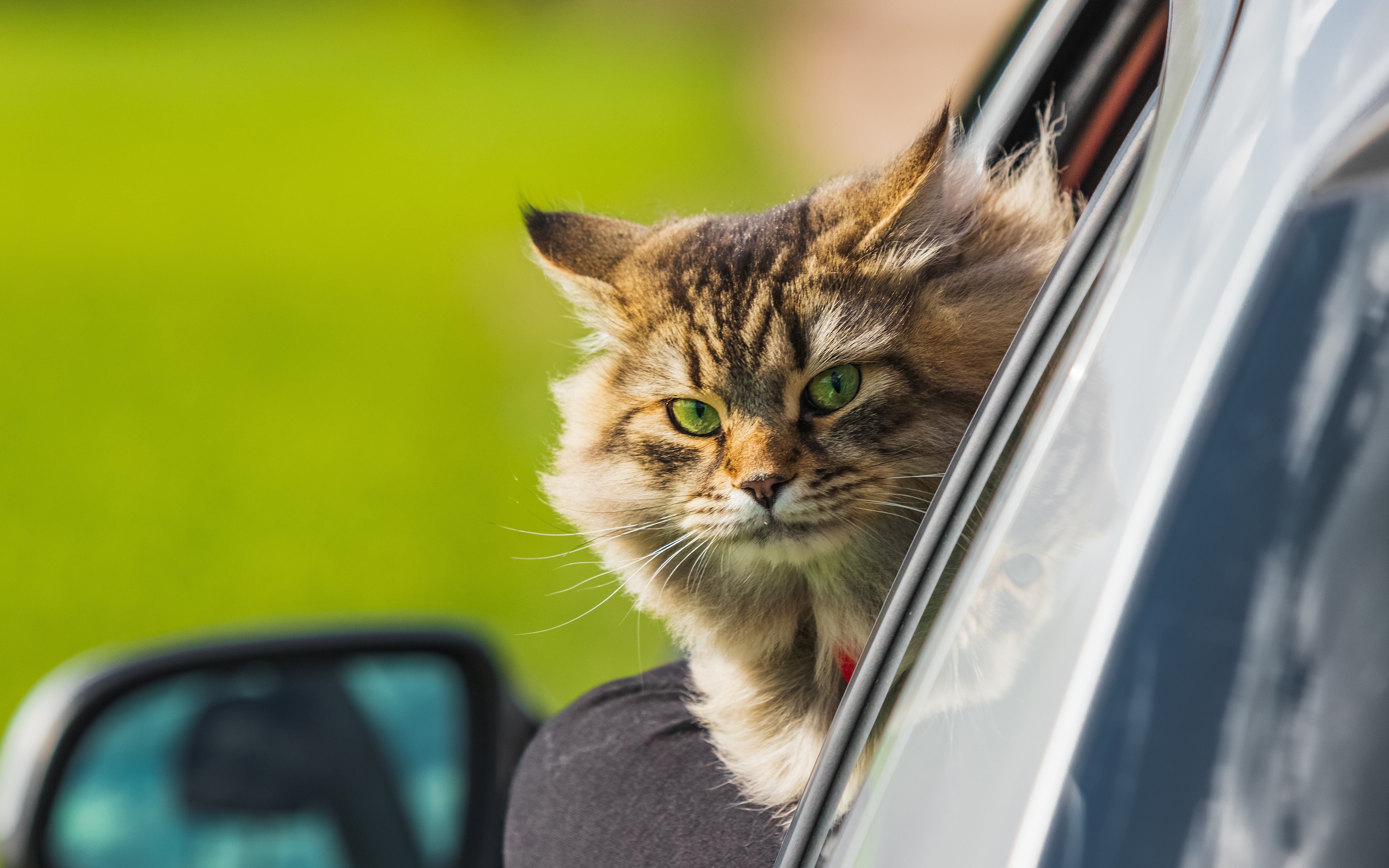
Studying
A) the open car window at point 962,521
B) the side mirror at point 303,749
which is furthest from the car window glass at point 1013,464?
the side mirror at point 303,749

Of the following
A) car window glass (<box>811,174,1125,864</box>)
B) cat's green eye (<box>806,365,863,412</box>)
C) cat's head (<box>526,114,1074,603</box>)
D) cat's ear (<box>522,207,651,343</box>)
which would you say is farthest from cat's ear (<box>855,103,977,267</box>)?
car window glass (<box>811,174,1125,864</box>)

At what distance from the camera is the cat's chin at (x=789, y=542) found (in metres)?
1.36

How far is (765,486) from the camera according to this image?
1.37 metres

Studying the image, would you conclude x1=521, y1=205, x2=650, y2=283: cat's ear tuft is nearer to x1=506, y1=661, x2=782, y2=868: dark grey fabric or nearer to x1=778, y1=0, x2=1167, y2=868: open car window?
x1=506, y1=661, x2=782, y2=868: dark grey fabric

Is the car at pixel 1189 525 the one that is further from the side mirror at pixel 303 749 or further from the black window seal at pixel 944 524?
the side mirror at pixel 303 749

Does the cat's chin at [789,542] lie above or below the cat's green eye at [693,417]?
below

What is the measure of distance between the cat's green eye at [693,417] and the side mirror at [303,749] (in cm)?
89

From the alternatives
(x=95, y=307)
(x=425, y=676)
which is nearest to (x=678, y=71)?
(x=95, y=307)

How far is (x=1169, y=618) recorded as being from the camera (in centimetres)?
59

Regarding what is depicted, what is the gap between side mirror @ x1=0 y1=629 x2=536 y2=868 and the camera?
201 cm

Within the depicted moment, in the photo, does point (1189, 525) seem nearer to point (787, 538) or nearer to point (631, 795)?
point (787, 538)

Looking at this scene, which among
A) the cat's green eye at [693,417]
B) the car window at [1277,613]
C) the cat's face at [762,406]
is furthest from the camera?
the cat's green eye at [693,417]

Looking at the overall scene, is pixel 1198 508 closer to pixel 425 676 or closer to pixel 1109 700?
pixel 1109 700

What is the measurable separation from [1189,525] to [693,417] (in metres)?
1.02
